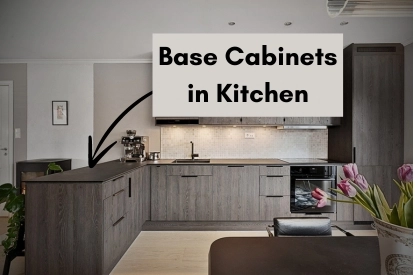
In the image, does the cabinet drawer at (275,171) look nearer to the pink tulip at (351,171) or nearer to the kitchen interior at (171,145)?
the kitchen interior at (171,145)

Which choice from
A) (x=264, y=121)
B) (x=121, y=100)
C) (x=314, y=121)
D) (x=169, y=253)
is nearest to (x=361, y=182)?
(x=169, y=253)

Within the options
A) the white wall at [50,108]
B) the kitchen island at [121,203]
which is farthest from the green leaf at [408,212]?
the white wall at [50,108]

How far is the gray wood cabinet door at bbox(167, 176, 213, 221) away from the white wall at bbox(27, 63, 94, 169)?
5.54ft

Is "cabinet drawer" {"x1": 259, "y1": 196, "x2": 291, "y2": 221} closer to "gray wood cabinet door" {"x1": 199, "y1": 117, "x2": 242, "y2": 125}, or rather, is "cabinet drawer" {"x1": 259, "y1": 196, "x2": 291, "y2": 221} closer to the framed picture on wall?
"gray wood cabinet door" {"x1": 199, "y1": 117, "x2": 242, "y2": 125}

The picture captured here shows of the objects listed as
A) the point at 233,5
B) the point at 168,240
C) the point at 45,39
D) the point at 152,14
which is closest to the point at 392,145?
the point at 233,5

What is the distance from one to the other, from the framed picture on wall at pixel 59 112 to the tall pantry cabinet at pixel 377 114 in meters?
4.03

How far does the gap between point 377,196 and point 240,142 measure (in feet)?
11.7

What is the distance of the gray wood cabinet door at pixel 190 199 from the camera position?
356cm

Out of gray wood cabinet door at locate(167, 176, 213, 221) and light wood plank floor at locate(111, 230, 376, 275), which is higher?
gray wood cabinet door at locate(167, 176, 213, 221)

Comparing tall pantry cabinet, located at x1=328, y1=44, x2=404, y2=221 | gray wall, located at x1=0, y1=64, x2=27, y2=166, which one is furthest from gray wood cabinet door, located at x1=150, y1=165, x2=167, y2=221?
tall pantry cabinet, located at x1=328, y1=44, x2=404, y2=221

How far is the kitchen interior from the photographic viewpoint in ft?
6.91

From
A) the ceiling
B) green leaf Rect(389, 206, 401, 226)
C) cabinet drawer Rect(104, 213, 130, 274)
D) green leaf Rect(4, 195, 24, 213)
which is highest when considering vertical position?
the ceiling

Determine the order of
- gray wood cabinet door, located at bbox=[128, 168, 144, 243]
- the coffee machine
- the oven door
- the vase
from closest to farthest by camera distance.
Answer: the vase < gray wood cabinet door, located at bbox=[128, 168, 144, 243] < the oven door < the coffee machine

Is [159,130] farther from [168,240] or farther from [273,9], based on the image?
[273,9]
